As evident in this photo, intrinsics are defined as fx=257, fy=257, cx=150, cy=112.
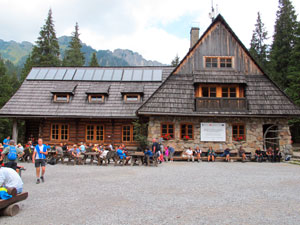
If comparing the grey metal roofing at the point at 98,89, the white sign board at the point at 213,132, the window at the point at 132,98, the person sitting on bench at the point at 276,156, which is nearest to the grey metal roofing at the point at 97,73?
the grey metal roofing at the point at 98,89

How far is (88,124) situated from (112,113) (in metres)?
2.31

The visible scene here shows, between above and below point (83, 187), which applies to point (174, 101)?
above

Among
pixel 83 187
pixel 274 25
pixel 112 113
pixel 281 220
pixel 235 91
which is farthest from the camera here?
pixel 274 25

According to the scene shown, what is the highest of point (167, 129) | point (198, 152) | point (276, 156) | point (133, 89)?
point (133, 89)

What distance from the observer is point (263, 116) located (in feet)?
55.0

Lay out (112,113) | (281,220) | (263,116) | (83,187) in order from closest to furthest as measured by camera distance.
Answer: (281,220)
(83,187)
(263,116)
(112,113)

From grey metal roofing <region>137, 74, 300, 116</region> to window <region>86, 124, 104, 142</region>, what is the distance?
→ 5198 mm

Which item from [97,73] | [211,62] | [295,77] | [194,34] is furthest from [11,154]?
[295,77]

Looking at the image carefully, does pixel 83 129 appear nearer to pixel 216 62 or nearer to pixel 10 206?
pixel 216 62

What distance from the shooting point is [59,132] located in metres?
20.3

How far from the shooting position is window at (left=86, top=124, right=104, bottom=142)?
2032cm

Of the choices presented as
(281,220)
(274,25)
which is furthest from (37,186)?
(274,25)

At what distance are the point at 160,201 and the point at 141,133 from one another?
478 inches

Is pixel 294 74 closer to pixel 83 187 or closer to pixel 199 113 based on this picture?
pixel 199 113
